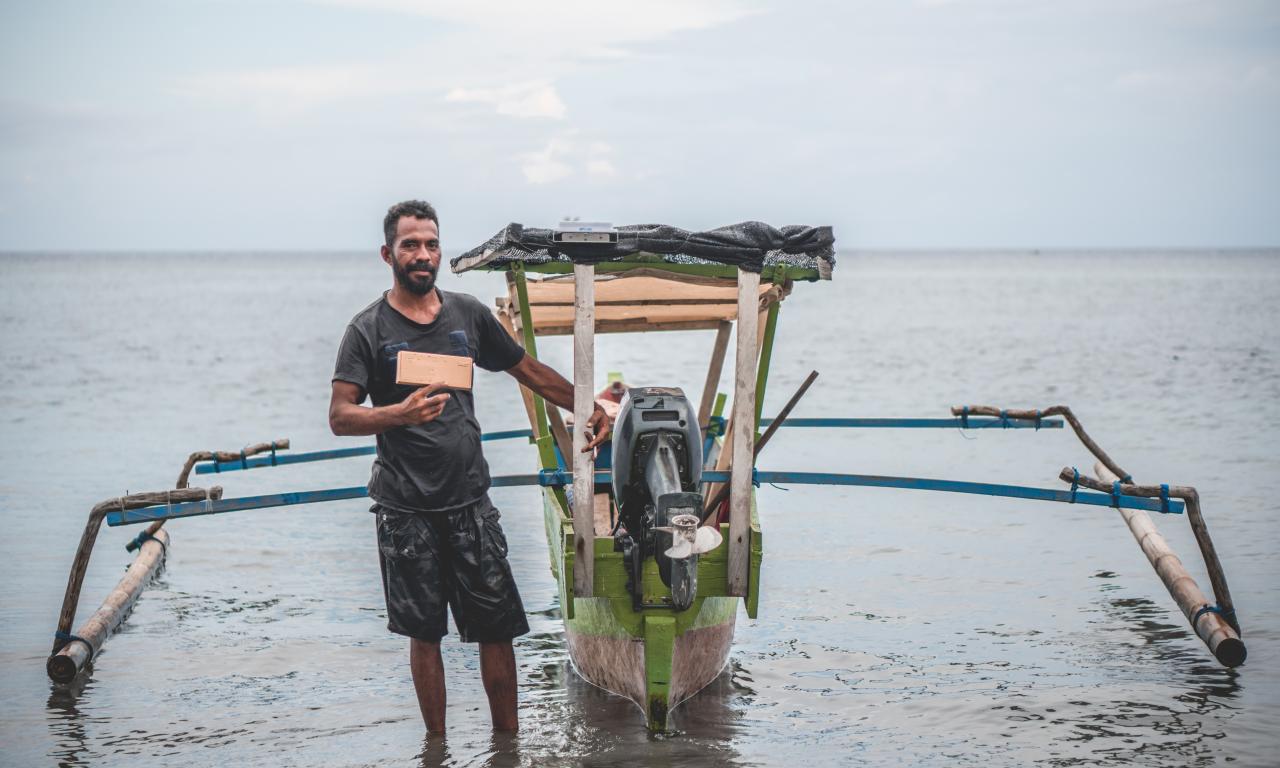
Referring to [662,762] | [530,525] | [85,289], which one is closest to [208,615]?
[530,525]

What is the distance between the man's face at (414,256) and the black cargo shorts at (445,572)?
0.91 m

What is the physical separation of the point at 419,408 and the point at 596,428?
1015mm

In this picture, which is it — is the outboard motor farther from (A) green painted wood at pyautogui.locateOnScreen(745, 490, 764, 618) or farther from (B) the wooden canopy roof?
(B) the wooden canopy roof

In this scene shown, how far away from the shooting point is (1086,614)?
8.52 metres

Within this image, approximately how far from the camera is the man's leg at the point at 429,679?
5.03 metres

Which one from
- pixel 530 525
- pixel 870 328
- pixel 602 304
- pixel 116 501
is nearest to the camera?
pixel 116 501

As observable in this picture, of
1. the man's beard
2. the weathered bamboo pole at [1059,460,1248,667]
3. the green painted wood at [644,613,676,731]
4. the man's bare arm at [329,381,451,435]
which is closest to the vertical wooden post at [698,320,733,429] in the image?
the weathered bamboo pole at [1059,460,1248,667]

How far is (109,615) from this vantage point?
7.73m

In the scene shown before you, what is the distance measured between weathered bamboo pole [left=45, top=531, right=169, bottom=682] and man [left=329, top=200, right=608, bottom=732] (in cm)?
290

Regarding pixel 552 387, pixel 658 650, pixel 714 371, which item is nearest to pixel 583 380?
pixel 552 387

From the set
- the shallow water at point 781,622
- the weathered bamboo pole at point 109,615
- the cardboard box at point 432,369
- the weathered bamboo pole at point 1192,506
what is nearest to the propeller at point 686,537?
the cardboard box at point 432,369

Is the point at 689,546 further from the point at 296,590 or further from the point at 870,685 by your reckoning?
the point at 296,590

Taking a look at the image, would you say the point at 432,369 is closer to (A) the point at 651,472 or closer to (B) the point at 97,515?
(A) the point at 651,472

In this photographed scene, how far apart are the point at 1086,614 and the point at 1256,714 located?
2.03 metres
